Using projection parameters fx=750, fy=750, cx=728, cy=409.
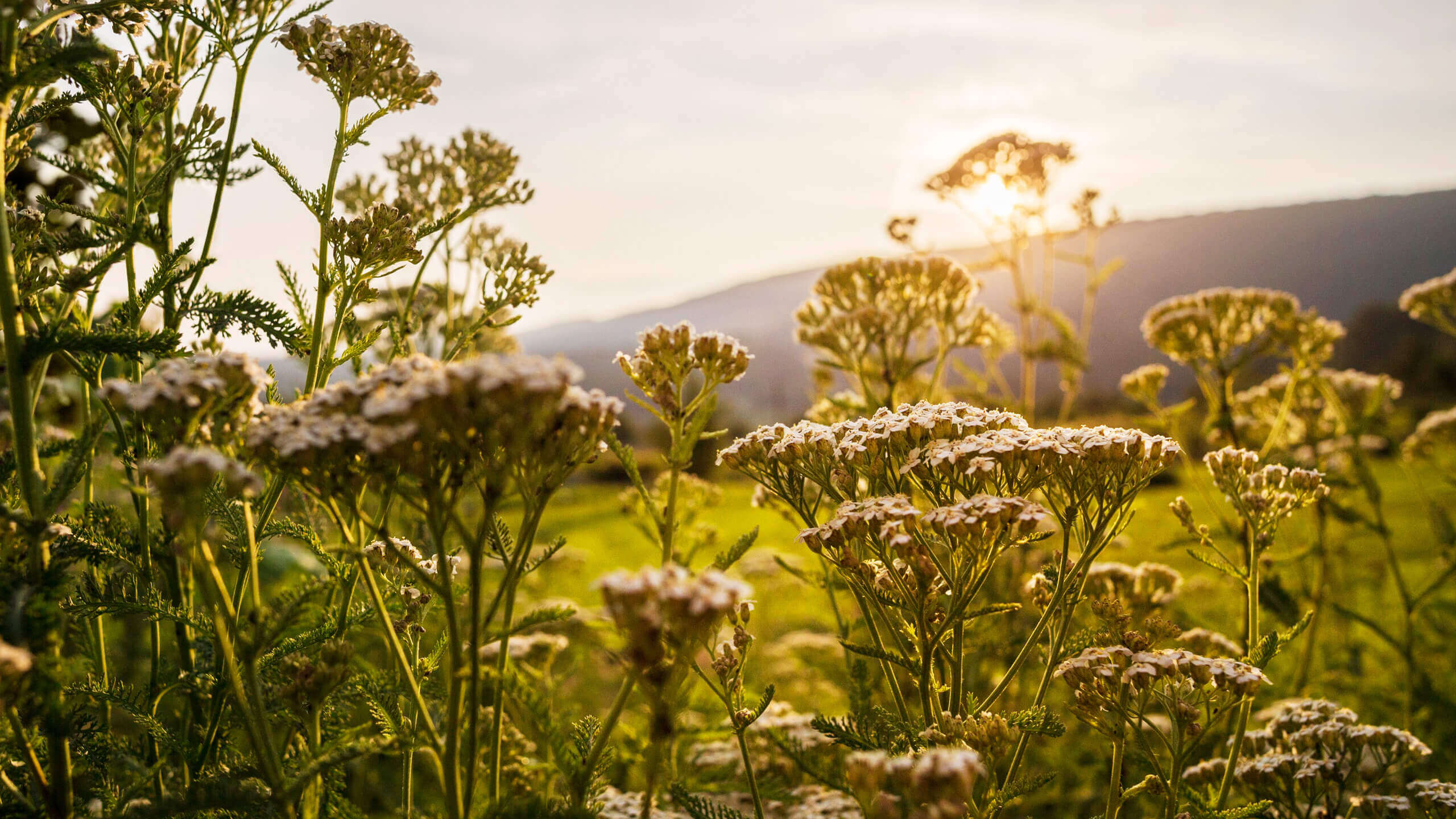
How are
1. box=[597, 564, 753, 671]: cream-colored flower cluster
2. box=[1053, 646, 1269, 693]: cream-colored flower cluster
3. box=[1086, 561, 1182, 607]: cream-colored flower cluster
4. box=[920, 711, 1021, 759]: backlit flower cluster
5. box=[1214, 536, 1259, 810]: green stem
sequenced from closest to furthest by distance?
box=[597, 564, 753, 671]: cream-colored flower cluster < box=[920, 711, 1021, 759]: backlit flower cluster < box=[1053, 646, 1269, 693]: cream-colored flower cluster < box=[1214, 536, 1259, 810]: green stem < box=[1086, 561, 1182, 607]: cream-colored flower cluster

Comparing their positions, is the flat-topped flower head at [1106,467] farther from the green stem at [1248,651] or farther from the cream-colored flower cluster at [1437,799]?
the cream-colored flower cluster at [1437,799]

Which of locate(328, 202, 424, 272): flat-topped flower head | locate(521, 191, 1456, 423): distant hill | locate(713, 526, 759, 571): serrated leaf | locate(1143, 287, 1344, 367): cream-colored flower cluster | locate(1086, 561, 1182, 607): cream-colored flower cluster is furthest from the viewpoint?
locate(521, 191, 1456, 423): distant hill

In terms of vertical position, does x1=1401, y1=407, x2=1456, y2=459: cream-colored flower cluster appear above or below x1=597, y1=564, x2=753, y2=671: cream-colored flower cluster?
below

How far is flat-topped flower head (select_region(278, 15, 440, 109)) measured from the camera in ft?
8.48

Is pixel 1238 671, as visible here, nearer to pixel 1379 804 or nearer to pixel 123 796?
pixel 1379 804

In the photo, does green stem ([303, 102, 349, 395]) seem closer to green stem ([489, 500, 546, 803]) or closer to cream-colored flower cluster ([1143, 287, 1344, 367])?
green stem ([489, 500, 546, 803])

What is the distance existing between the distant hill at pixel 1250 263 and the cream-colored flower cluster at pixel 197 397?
2518 centimetres

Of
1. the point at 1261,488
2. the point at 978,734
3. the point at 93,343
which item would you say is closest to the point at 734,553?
the point at 978,734

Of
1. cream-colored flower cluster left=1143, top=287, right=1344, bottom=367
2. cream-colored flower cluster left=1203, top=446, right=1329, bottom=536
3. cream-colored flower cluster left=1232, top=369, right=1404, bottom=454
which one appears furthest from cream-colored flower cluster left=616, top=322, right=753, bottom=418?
cream-colored flower cluster left=1232, top=369, right=1404, bottom=454

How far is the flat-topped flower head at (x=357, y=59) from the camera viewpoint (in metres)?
2.58

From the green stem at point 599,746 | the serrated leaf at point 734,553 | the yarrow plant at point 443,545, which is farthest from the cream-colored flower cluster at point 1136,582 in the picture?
the green stem at point 599,746

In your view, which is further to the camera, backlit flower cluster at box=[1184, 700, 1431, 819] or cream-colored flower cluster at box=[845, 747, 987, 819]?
backlit flower cluster at box=[1184, 700, 1431, 819]

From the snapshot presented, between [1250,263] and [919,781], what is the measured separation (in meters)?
48.2

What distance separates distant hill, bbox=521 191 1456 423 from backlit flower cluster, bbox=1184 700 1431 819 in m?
23.9
